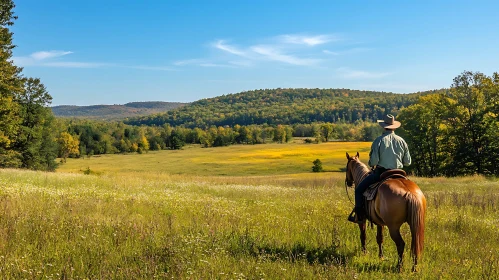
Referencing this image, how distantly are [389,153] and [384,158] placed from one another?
5.8 inches

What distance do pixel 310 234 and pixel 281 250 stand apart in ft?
4.49

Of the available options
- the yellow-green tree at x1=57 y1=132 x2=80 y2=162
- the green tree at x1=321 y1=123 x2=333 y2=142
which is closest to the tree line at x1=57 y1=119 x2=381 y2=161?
the green tree at x1=321 y1=123 x2=333 y2=142

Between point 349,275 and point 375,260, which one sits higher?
point 349,275

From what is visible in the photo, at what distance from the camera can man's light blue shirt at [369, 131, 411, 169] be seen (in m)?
6.65

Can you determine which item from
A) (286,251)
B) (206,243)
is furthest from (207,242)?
(286,251)

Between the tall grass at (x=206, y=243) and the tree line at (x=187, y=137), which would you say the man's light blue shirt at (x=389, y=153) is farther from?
the tree line at (x=187, y=137)

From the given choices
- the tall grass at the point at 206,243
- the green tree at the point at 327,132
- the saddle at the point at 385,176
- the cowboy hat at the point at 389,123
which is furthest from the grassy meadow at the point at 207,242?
the green tree at the point at 327,132

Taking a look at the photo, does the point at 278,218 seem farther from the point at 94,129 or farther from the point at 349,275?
the point at 94,129

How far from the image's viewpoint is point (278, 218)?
30.3 feet

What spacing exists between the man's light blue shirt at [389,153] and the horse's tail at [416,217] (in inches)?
37.6

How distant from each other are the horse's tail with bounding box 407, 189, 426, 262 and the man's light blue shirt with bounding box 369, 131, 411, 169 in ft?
3.13

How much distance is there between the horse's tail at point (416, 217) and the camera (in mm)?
5727

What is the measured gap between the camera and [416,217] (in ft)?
18.8

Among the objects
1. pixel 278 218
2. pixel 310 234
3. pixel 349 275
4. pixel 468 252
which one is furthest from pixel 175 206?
pixel 468 252
